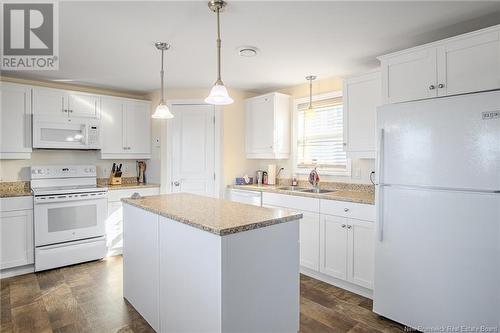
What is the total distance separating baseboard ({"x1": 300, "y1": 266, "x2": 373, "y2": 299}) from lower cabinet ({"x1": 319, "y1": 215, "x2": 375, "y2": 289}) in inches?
3.3

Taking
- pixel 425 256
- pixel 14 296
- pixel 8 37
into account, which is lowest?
pixel 14 296

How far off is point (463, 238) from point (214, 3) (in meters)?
2.22

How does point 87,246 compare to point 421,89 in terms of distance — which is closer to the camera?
point 421,89

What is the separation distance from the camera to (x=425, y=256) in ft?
6.95

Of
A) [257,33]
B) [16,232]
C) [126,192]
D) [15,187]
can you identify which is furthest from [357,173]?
[15,187]

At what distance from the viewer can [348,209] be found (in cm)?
284

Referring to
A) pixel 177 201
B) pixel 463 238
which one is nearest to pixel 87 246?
pixel 177 201

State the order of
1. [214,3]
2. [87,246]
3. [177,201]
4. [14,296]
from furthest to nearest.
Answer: [87,246] < [14,296] < [177,201] < [214,3]

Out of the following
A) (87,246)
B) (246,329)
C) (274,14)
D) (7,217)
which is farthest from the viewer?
(87,246)

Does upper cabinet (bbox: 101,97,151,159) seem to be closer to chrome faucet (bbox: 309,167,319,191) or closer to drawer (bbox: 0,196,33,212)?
drawer (bbox: 0,196,33,212)

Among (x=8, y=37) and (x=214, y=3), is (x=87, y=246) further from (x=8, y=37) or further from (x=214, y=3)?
(x=214, y=3)

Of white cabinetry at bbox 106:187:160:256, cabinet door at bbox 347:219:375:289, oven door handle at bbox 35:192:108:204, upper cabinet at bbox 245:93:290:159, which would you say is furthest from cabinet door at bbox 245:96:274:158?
oven door handle at bbox 35:192:108:204

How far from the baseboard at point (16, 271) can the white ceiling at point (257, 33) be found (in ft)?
7.29

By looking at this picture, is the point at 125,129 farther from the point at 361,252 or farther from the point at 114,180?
the point at 361,252
